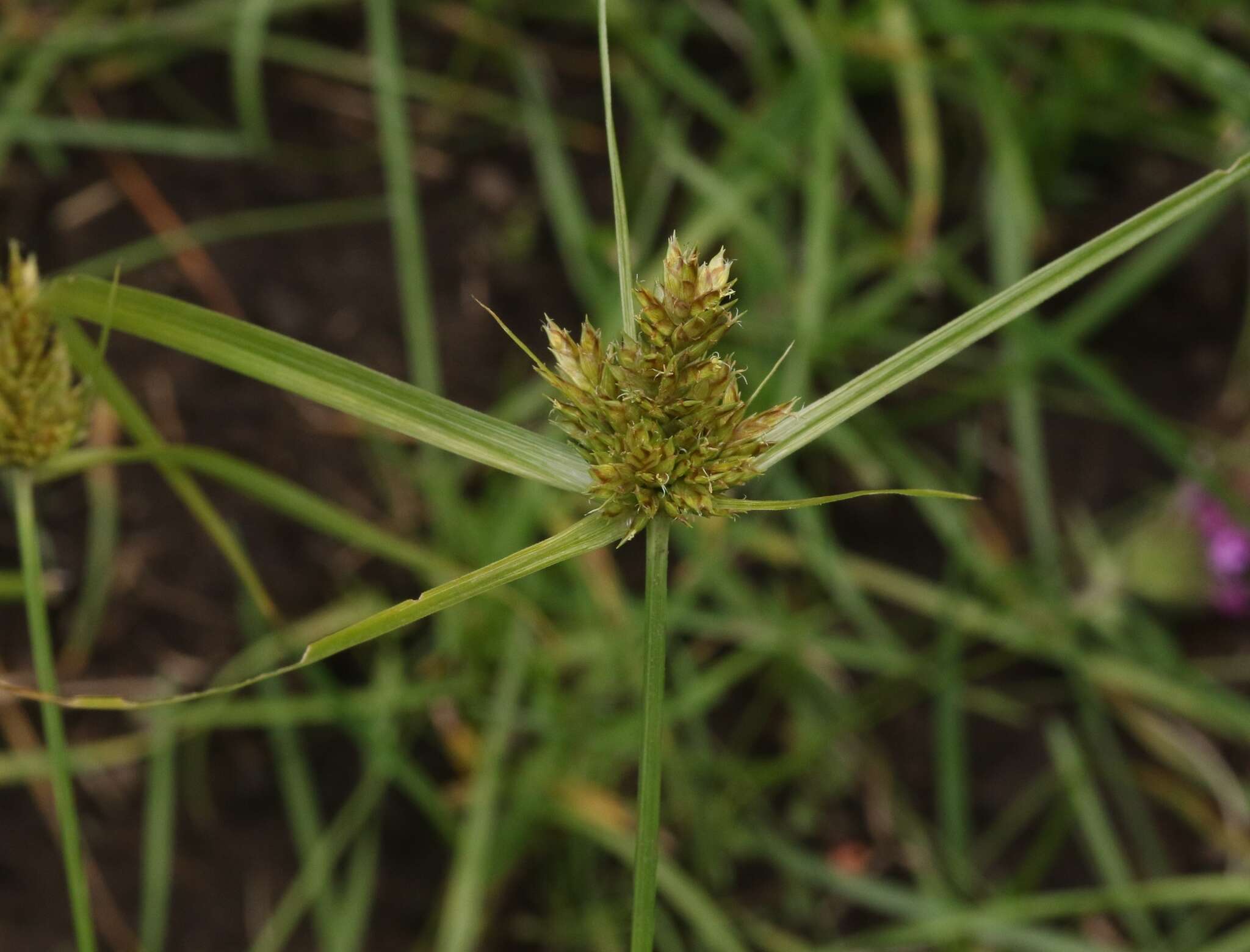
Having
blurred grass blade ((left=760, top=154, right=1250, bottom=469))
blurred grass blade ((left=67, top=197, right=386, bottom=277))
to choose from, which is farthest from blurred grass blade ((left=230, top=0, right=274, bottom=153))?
blurred grass blade ((left=760, top=154, right=1250, bottom=469))

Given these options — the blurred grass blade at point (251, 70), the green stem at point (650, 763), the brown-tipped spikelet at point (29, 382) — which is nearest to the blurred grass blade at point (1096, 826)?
the green stem at point (650, 763)

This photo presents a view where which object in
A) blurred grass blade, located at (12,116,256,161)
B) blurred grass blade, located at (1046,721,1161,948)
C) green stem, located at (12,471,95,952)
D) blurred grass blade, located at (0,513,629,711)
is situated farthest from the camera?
blurred grass blade, located at (12,116,256,161)

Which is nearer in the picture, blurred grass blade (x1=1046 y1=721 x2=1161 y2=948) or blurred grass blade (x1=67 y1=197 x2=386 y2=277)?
blurred grass blade (x1=1046 y1=721 x2=1161 y2=948)

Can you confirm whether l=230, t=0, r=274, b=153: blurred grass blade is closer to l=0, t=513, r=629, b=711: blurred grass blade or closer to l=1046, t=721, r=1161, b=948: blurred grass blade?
l=0, t=513, r=629, b=711: blurred grass blade

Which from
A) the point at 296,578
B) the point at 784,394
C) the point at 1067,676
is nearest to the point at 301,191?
the point at 296,578

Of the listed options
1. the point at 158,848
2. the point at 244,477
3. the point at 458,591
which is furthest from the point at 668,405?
the point at 158,848

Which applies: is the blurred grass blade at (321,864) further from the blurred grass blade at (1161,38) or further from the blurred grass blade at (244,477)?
the blurred grass blade at (1161,38)

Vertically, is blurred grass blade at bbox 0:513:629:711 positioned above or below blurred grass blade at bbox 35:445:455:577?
below

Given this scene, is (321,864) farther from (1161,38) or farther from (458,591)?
(1161,38)
